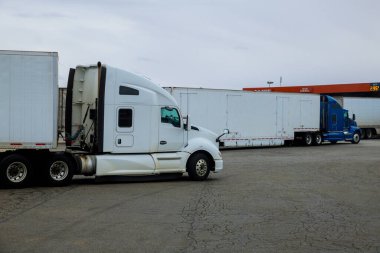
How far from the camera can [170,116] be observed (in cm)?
1520

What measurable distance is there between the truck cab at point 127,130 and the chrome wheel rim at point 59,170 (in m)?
0.42

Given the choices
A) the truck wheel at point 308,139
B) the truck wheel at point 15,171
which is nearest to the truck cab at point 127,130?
the truck wheel at point 15,171

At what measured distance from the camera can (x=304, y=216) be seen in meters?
9.53

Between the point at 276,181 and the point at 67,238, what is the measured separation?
29.0 ft

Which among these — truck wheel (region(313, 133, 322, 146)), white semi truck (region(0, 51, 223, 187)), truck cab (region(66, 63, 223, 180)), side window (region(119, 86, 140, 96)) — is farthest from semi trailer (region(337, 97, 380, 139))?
side window (region(119, 86, 140, 96))

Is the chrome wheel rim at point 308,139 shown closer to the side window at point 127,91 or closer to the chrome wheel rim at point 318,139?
the chrome wheel rim at point 318,139

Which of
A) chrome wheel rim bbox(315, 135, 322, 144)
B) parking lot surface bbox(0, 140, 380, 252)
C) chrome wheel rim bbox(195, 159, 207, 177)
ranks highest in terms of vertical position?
chrome wheel rim bbox(315, 135, 322, 144)

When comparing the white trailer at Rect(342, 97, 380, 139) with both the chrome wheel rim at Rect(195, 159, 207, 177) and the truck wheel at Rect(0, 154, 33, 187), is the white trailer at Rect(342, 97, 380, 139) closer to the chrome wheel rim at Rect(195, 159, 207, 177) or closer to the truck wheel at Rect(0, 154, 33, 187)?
the chrome wheel rim at Rect(195, 159, 207, 177)

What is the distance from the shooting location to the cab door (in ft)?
49.3

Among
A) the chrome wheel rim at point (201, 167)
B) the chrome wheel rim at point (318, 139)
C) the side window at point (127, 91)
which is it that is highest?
the side window at point (127, 91)

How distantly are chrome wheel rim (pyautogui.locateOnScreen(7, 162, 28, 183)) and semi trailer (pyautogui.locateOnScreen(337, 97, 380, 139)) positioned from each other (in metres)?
36.2

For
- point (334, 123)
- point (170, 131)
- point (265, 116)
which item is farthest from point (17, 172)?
point (334, 123)

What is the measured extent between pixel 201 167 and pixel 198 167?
100 millimetres

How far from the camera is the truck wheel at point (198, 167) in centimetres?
1522
